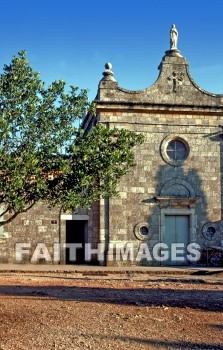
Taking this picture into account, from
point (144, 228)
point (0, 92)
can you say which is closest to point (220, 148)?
point (144, 228)

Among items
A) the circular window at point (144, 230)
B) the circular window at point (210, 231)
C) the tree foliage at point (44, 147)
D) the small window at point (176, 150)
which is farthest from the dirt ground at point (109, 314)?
the small window at point (176, 150)

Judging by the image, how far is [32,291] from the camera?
12383 mm

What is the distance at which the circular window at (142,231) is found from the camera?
66.1 ft

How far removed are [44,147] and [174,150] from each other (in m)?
12.0

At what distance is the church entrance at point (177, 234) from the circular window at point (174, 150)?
90.0 inches

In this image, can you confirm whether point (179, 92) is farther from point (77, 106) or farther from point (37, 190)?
point (37, 190)

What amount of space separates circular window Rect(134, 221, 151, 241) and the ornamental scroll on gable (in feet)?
15.9

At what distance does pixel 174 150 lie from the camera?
21.0 metres

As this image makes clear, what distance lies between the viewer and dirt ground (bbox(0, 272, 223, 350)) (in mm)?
7395

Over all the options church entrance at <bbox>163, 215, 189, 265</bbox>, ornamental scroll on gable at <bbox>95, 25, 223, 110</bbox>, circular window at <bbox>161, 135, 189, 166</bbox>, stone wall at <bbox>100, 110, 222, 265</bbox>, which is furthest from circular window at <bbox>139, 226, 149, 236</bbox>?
ornamental scroll on gable at <bbox>95, 25, 223, 110</bbox>

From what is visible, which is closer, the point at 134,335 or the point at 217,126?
the point at 134,335

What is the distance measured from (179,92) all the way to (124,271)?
7978mm

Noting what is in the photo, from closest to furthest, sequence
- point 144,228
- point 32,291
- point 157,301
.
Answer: point 157,301, point 32,291, point 144,228

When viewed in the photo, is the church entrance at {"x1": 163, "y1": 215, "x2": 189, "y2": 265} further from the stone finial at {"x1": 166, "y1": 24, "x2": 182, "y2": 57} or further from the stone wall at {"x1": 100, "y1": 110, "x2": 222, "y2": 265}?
the stone finial at {"x1": 166, "y1": 24, "x2": 182, "y2": 57}
